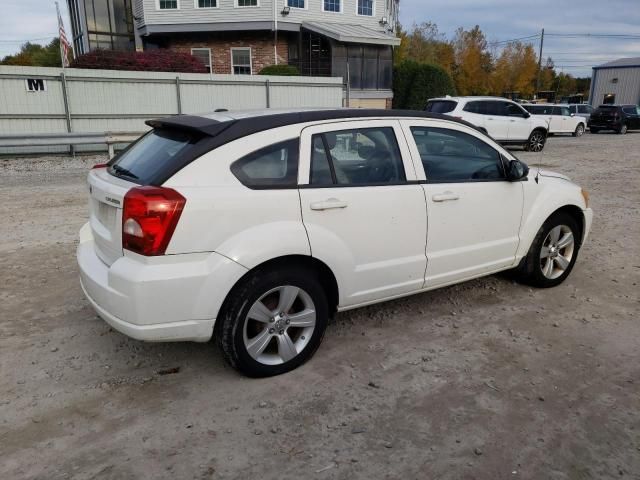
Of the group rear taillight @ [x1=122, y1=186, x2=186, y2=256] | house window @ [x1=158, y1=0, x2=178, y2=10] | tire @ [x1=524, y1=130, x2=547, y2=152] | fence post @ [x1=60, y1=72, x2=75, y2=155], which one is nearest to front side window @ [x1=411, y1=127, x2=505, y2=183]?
rear taillight @ [x1=122, y1=186, x2=186, y2=256]

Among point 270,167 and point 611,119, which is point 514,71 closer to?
point 611,119

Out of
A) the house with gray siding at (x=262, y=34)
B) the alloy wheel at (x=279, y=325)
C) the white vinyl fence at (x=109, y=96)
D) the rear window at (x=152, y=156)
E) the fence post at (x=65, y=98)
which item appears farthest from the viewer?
the house with gray siding at (x=262, y=34)

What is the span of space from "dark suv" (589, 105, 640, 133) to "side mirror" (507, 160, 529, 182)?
2786 centimetres

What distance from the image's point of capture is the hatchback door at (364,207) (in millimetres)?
3438

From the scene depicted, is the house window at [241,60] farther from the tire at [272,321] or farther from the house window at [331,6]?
the tire at [272,321]

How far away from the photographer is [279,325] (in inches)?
133

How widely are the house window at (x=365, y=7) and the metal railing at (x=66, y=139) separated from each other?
18.7m

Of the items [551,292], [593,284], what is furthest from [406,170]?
[593,284]

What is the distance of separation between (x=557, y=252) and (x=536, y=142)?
49.3ft

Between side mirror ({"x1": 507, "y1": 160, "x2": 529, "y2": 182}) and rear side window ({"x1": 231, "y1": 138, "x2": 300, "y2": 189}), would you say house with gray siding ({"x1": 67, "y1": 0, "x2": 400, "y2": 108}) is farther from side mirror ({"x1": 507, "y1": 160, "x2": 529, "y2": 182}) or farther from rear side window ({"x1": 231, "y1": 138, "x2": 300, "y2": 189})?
rear side window ({"x1": 231, "y1": 138, "x2": 300, "y2": 189})

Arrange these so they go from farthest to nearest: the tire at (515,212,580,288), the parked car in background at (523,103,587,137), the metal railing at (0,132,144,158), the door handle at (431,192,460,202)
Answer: the parked car in background at (523,103,587,137) → the metal railing at (0,132,144,158) → the tire at (515,212,580,288) → the door handle at (431,192,460,202)

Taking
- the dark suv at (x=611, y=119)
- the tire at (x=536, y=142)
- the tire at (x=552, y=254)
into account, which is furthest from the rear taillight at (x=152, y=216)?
the dark suv at (x=611, y=119)

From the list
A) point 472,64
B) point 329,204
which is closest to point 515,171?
point 329,204

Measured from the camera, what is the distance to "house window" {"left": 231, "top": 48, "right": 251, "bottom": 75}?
27.4 m
